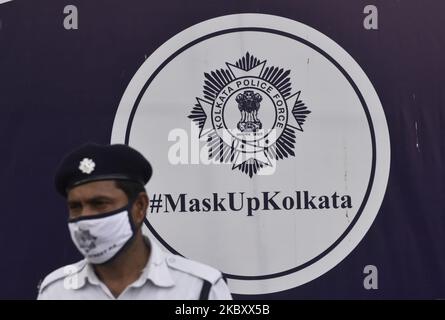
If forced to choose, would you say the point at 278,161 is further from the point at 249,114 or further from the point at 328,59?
the point at 328,59

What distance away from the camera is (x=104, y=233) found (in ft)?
7.61

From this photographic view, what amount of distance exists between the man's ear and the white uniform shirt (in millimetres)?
97

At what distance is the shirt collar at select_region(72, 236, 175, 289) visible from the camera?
A: 232cm

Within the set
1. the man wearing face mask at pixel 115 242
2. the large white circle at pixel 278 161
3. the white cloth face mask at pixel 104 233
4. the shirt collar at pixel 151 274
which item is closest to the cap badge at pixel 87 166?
the man wearing face mask at pixel 115 242

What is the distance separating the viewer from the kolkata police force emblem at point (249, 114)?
3.17 m

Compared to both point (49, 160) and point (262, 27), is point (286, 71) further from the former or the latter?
point (49, 160)

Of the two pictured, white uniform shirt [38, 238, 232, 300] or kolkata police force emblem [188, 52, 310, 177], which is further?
kolkata police force emblem [188, 52, 310, 177]

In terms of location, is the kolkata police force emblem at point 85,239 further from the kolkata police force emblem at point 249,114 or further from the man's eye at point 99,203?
the kolkata police force emblem at point 249,114

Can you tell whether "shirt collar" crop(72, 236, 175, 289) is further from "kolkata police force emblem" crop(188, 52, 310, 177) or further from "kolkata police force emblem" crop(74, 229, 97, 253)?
"kolkata police force emblem" crop(188, 52, 310, 177)

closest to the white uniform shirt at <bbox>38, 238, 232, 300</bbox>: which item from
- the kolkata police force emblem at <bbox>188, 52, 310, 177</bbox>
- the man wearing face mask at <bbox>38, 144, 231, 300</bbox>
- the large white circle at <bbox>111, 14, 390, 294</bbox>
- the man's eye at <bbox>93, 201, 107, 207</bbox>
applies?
the man wearing face mask at <bbox>38, 144, 231, 300</bbox>

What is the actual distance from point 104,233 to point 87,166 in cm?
21

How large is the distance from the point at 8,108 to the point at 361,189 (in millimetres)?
1504

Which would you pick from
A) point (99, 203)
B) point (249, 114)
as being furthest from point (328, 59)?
point (99, 203)

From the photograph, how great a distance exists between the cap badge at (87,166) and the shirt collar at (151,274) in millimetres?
307
